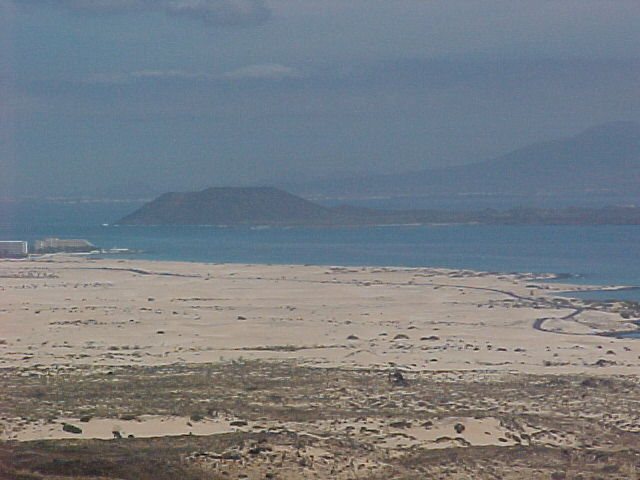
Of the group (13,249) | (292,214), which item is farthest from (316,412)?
(292,214)

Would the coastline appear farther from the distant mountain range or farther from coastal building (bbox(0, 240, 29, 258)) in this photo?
the distant mountain range

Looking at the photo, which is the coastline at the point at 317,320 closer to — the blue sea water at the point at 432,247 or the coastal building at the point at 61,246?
the blue sea water at the point at 432,247

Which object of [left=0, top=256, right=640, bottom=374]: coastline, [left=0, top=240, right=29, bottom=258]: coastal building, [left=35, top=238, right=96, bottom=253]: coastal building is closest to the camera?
[left=0, top=256, right=640, bottom=374]: coastline

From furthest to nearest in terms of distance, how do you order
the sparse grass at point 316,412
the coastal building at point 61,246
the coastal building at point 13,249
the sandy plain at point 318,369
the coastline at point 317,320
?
the coastal building at point 61,246 → the coastal building at point 13,249 → the coastline at point 317,320 → the sandy plain at point 318,369 → the sparse grass at point 316,412

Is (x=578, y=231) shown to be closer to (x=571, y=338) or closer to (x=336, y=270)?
(x=336, y=270)

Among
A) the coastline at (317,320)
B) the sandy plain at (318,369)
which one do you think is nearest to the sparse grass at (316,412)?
the sandy plain at (318,369)

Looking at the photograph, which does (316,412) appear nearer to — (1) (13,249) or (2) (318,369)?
(2) (318,369)

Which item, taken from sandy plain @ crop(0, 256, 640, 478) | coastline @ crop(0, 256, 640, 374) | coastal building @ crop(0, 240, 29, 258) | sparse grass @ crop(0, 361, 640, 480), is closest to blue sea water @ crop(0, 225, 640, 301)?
coastal building @ crop(0, 240, 29, 258)
